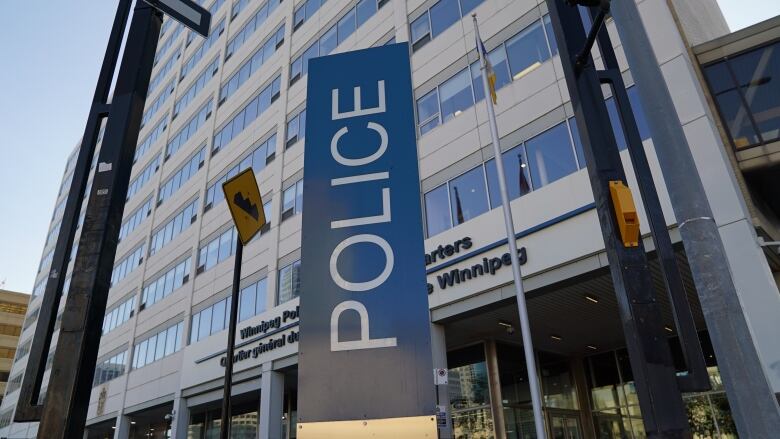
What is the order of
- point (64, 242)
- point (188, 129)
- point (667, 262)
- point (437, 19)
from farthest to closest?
point (188, 129) → point (437, 19) → point (64, 242) → point (667, 262)

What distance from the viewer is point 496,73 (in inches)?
637

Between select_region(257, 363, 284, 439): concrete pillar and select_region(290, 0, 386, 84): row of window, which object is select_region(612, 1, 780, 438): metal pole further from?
select_region(290, 0, 386, 84): row of window

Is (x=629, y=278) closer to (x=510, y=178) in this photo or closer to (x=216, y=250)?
(x=510, y=178)

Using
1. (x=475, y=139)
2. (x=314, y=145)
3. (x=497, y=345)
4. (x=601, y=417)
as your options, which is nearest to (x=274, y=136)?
(x=475, y=139)

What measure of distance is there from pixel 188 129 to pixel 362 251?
3457cm

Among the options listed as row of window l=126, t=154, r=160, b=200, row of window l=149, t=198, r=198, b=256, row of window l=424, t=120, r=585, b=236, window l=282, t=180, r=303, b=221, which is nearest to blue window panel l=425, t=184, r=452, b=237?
row of window l=424, t=120, r=585, b=236

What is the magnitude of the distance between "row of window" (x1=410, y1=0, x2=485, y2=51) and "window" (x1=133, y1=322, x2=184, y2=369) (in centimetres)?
1855

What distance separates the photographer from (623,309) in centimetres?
336

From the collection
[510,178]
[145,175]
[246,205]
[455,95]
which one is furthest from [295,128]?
[145,175]

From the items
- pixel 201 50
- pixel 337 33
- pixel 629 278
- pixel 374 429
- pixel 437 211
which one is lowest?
pixel 374 429

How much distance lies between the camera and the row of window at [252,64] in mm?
27812

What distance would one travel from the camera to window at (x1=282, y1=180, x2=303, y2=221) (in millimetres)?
21609

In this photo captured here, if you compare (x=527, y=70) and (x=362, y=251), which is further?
(x=527, y=70)

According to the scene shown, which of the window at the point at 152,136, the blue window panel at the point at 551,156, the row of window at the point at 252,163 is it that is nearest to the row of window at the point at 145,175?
the window at the point at 152,136
